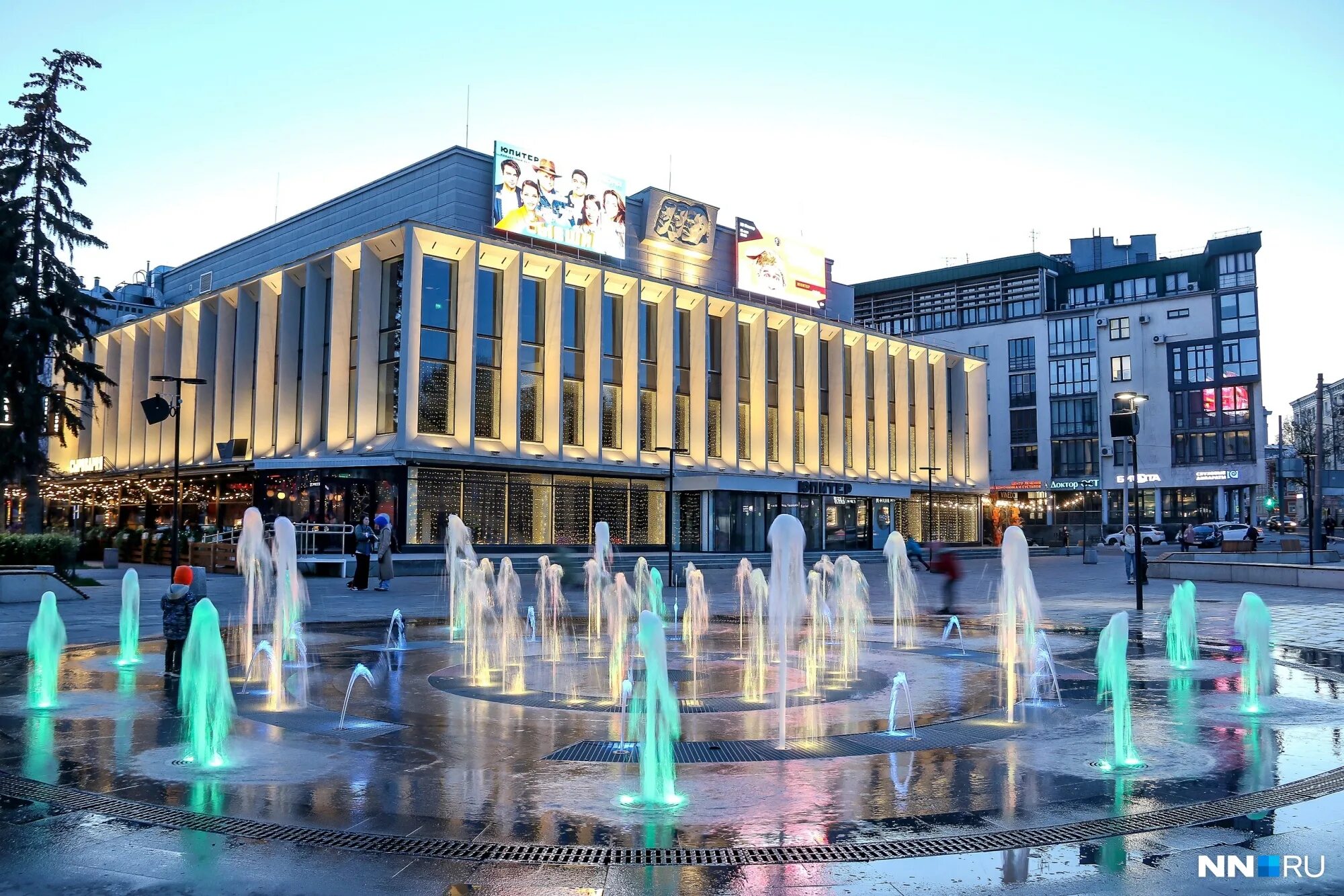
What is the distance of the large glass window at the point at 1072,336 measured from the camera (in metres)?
86.2

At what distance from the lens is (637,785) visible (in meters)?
7.98

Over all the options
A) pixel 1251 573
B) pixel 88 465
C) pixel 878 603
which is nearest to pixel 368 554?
pixel 878 603

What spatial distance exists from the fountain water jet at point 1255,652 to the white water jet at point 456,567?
13.1 meters

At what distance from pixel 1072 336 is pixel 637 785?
8823cm

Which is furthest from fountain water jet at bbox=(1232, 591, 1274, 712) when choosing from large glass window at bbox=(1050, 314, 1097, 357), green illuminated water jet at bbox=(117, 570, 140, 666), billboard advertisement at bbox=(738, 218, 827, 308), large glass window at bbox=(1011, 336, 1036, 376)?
large glass window at bbox=(1011, 336, 1036, 376)

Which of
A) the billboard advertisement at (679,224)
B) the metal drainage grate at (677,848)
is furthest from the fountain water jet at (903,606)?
the billboard advertisement at (679,224)

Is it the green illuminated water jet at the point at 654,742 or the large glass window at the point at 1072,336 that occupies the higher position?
the large glass window at the point at 1072,336

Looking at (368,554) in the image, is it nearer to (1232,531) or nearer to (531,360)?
(531,360)

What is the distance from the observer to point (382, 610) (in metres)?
23.9

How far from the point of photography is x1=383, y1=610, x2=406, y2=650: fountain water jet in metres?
17.1

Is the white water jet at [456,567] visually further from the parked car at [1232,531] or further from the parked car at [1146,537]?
the parked car at [1146,537]

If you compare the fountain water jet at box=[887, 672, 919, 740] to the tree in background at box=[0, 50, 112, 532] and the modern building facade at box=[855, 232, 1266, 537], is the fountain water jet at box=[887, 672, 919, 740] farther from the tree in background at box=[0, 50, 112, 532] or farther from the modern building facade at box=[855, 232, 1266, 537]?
the modern building facade at box=[855, 232, 1266, 537]

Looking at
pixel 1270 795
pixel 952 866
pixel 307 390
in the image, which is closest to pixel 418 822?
pixel 952 866

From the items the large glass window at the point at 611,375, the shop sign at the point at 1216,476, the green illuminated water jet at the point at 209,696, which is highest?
the large glass window at the point at 611,375
